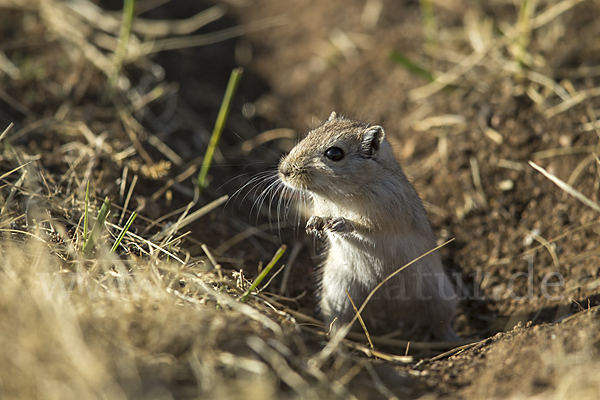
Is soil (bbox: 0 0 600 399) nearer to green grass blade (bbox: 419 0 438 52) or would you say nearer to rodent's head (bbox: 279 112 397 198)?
green grass blade (bbox: 419 0 438 52)

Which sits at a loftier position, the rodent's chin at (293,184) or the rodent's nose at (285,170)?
the rodent's nose at (285,170)

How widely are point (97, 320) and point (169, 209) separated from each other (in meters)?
1.98

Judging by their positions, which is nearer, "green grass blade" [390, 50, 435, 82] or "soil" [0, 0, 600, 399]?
"soil" [0, 0, 600, 399]

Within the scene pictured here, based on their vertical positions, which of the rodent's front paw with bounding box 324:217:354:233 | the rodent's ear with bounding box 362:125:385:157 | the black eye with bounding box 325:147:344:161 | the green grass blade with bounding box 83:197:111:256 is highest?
the rodent's ear with bounding box 362:125:385:157

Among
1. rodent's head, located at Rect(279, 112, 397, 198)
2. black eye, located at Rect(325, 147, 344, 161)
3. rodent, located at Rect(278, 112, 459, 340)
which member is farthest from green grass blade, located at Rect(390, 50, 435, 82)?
black eye, located at Rect(325, 147, 344, 161)

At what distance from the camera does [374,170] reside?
3.65 metres

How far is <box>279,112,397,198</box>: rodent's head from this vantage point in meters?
3.57

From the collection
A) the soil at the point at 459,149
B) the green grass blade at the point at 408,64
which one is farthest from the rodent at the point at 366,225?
the green grass blade at the point at 408,64

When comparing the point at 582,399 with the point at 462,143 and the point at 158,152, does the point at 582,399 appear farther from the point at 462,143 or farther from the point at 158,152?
the point at 158,152

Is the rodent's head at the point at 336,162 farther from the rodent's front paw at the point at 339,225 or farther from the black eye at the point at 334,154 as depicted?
the rodent's front paw at the point at 339,225

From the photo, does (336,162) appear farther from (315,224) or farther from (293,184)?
(315,224)

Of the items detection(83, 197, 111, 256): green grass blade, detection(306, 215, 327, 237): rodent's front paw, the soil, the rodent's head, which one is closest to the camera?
the soil

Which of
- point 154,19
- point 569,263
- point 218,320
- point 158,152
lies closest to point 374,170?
point 218,320

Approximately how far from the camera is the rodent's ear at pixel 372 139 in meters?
3.62
